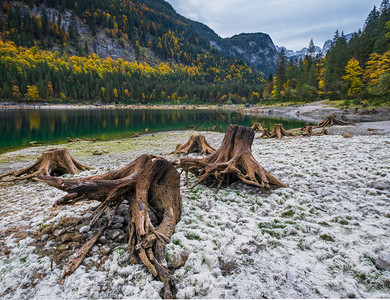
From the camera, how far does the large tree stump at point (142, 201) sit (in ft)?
9.98

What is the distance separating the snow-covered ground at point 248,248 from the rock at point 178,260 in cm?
8

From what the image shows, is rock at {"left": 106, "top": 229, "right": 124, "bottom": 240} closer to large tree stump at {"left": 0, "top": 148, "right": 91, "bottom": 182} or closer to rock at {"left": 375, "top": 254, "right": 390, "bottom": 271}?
rock at {"left": 375, "top": 254, "right": 390, "bottom": 271}

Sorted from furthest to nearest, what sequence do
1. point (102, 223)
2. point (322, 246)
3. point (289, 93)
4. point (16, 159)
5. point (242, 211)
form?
point (289, 93) < point (16, 159) < point (242, 211) < point (102, 223) < point (322, 246)

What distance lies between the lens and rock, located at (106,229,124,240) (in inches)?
146

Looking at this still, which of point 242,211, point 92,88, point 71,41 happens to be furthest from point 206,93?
point 242,211

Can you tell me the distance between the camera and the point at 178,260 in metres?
3.07

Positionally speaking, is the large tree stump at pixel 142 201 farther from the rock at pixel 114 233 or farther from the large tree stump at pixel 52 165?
the large tree stump at pixel 52 165

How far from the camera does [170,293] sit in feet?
8.42

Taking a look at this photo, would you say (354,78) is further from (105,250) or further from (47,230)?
(47,230)

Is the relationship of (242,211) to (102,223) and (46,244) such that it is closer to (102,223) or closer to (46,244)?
(102,223)

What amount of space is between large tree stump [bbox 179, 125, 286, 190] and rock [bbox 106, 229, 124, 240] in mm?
2789

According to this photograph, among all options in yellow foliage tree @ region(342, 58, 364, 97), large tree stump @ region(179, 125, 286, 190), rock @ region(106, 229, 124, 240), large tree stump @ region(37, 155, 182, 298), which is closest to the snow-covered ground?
large tree stump @ region(37, 155, 182, 298)

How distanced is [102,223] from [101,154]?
38.9 ft

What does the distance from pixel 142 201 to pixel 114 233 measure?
796 millimetres
